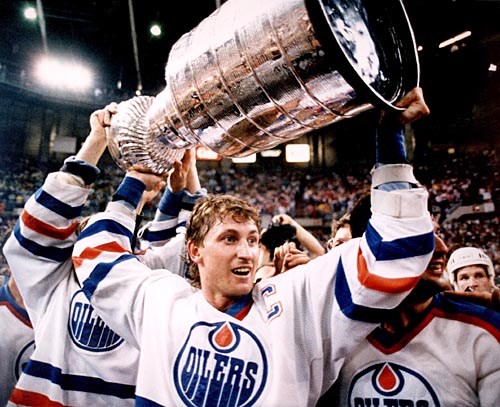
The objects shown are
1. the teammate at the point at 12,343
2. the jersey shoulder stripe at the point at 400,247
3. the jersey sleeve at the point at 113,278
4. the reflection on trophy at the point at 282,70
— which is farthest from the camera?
the teammate at the point at 12,343

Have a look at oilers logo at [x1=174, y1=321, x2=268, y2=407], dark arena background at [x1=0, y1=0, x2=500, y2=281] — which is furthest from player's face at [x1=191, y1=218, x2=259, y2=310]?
dark arena background at [x1=0, y1=0, x2=500, y2=281]

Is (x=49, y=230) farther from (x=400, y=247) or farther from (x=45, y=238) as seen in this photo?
(x=400, y=247)

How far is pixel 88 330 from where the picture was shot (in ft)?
4.84

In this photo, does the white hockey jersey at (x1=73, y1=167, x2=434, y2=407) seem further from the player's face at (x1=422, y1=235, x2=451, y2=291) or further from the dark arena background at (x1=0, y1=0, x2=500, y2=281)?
the dark arena background at (x1=0, y1=0, x2=500, y2=281)

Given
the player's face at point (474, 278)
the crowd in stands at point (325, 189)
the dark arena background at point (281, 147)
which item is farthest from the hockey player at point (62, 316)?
the crowd in stands at point (325, 189)

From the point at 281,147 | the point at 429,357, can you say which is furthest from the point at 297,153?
the point at 429,357

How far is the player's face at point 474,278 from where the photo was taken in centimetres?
238

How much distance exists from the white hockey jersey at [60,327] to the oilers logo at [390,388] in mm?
782

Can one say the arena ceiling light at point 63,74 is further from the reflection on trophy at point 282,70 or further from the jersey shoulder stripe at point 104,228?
the reflection on trophy at point 282,70

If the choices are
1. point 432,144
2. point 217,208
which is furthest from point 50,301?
point 432,144

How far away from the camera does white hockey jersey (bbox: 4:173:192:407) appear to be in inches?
55.8

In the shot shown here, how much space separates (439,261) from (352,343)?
42cm

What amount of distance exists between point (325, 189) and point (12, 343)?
1586 centimetres

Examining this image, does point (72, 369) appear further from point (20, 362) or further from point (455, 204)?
point (455, 204)
